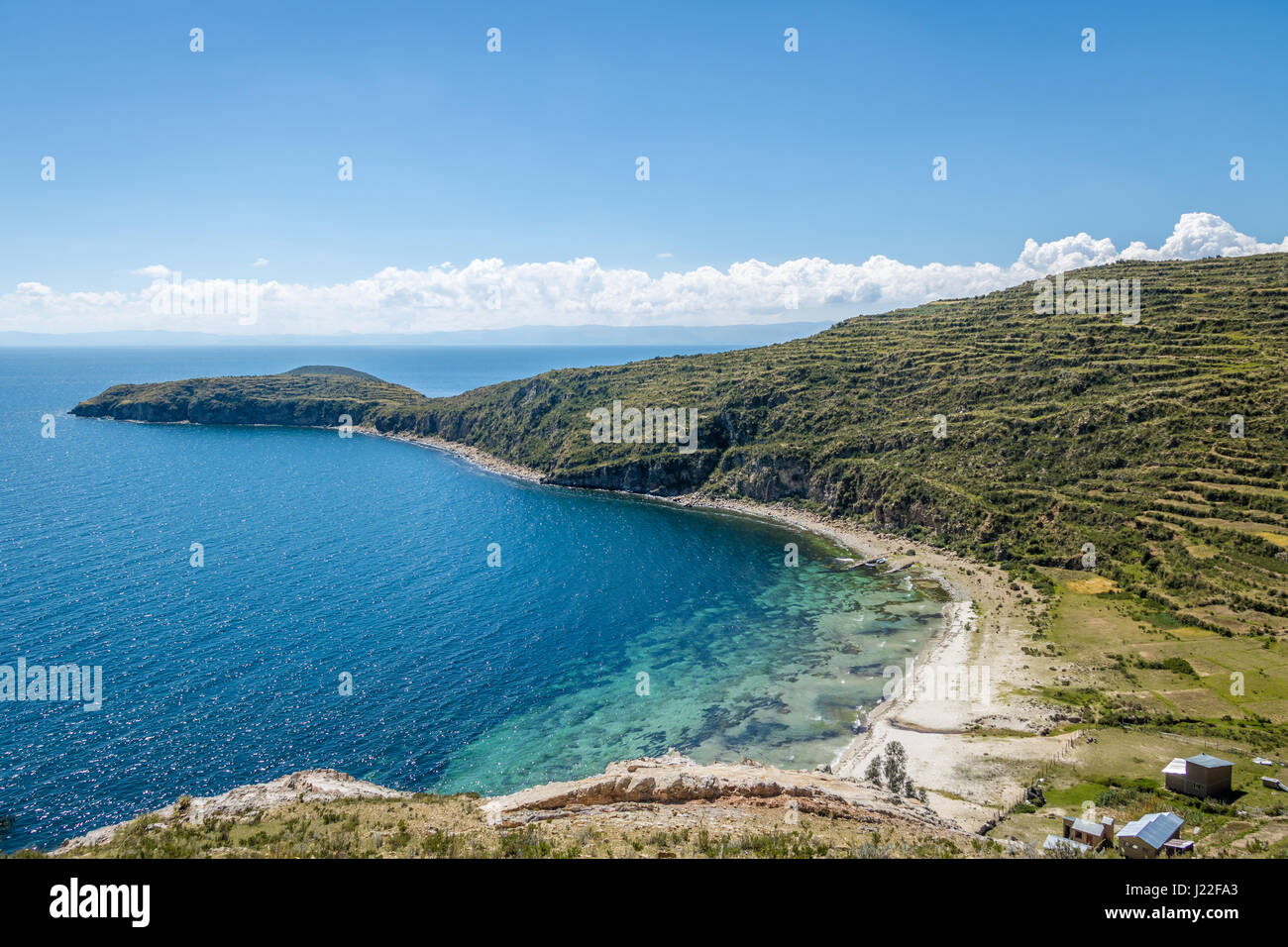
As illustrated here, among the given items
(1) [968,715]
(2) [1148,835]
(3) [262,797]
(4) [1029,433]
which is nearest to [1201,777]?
(2) [1148,835]

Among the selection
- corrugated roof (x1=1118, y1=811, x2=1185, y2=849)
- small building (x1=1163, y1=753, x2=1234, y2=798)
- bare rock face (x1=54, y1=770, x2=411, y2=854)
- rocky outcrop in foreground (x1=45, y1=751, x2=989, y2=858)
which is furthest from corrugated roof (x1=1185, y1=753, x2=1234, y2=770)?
bare rock face (x1=54, y1=770, x2=411, y2=854)

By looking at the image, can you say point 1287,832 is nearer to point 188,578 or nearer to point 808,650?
point 808,650

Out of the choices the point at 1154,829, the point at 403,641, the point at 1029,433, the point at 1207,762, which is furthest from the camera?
the point at 1029,433

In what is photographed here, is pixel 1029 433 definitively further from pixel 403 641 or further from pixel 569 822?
pixel 569 822

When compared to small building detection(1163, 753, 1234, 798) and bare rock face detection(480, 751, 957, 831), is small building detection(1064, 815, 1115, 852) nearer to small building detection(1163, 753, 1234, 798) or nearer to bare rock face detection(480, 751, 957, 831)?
bare rock face detection(480, 751, 957, 831)

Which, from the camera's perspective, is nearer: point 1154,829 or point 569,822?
point 1154,829

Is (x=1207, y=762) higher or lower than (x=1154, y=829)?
lower

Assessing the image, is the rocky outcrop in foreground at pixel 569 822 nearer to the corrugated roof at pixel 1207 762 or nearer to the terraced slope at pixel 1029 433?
the corrugated roof at pixel 1207 762

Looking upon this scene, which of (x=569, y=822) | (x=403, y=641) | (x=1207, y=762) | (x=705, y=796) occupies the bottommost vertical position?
(x=403, y=641)
